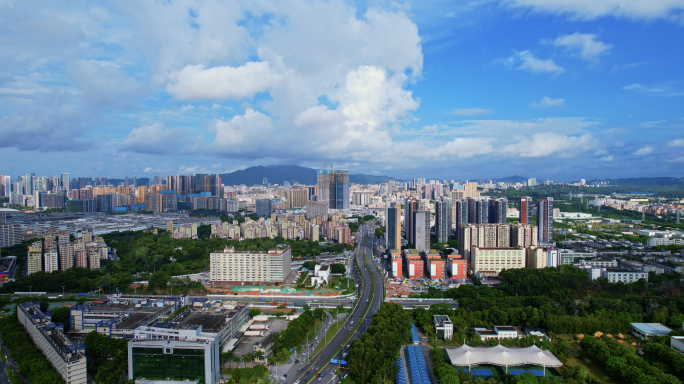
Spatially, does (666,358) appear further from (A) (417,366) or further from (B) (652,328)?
(A) (417,366)

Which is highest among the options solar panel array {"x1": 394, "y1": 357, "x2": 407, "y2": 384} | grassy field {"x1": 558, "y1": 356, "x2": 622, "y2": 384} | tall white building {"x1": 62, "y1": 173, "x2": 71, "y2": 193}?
tall white building {"x1": 62, "y1": 173, "x2": 71, "y2": 193}

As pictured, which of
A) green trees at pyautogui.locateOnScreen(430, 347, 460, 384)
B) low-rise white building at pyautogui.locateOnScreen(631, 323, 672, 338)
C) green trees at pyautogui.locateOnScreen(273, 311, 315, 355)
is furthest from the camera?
low-rise white building at pyautogui.locateOnScreen(631, 323, 672, 338)

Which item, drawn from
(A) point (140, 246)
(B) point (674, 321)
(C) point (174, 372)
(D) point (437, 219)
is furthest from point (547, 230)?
(A) point (140, 246)

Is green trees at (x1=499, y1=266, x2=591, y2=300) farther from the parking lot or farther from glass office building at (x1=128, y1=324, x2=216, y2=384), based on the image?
glass office building at (x1=128, y1=324, x2=216, y2=384)

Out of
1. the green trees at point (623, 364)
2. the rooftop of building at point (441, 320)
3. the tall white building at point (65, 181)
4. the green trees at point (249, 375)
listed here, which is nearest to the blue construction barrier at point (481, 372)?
the rooftop of building at point (441, 320)

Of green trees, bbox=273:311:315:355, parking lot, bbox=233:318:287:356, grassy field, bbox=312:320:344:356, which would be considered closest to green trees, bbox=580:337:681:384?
grassy field, bbox=312:320:344:356

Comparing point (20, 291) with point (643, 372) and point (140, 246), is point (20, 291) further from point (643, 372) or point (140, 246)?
point (643, 372)
